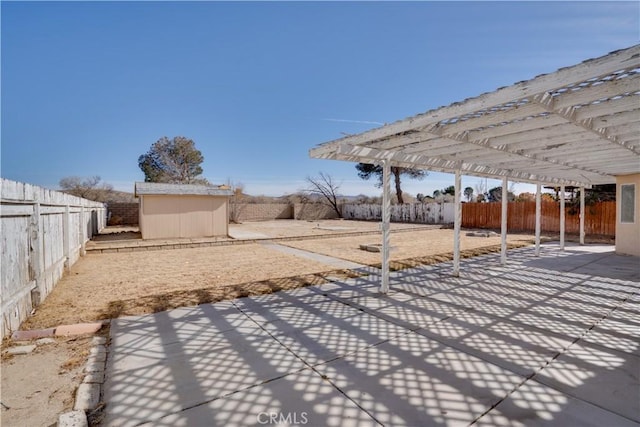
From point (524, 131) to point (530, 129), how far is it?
26cm

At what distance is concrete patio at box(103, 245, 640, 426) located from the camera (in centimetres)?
176

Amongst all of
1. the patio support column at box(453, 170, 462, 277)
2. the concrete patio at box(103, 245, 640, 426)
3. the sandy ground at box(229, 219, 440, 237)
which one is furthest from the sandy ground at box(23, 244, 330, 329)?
the sandy ground at box(229, 219, 440, 237)

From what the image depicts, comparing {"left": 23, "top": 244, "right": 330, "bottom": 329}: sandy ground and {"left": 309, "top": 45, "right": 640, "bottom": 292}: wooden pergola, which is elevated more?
{"left": 309, "top": 45, "right": 640, "bottom": 292}: wooden pergola

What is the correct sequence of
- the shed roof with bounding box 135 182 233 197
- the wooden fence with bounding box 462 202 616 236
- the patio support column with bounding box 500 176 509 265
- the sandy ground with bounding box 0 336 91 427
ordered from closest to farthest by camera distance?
the sandy ground with bounding box 0 336 91 427
the patio support column with bounding box 500 176 509 265
the shed roof with bounding box 135 182 233 197
the wooden fence with bounding box 462 202 616 236

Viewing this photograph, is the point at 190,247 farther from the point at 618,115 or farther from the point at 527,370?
the point at 618,115

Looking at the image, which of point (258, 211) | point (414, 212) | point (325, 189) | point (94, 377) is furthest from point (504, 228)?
point (325, 189)

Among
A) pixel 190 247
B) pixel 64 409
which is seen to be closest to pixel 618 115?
pixel 64 409

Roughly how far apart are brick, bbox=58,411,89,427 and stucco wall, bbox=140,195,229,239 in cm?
1044

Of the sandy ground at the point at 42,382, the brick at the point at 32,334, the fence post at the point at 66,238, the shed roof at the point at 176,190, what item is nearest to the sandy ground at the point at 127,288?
the sandy ground at the point at 42,382

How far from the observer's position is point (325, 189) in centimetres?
2781

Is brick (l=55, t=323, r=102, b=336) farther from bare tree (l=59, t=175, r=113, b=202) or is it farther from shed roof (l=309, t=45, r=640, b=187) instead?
bare tree (l=59, t=175, r=113, b=202)
